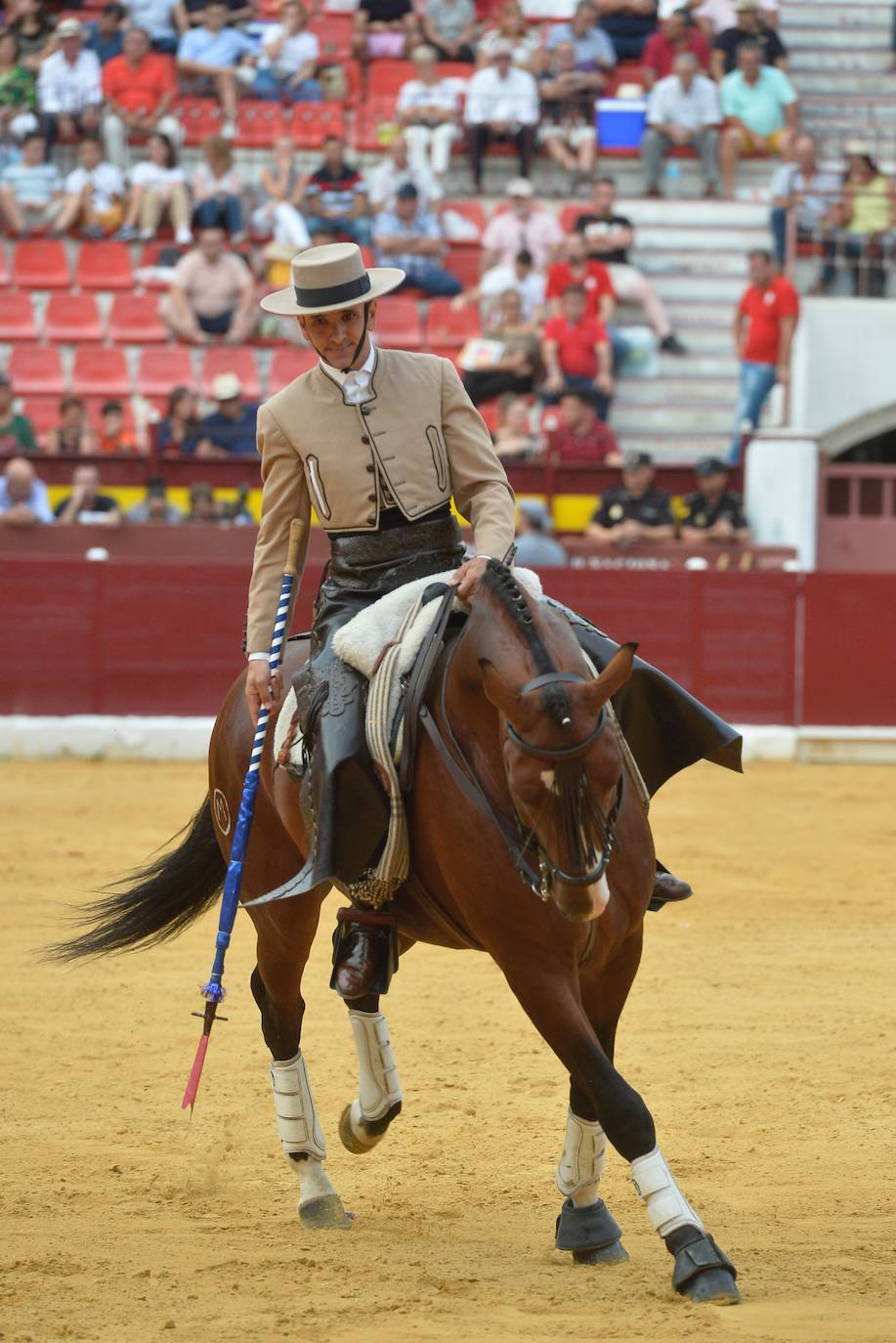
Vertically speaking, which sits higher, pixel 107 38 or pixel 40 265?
pixel 107 38

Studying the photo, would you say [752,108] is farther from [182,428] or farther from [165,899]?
[165,899]

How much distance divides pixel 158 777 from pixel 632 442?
562 centimetres

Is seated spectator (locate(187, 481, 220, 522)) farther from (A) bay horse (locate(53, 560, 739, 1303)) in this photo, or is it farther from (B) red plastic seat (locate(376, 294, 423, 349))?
(A) bay horse (locate(53, 560, 739, 1303))

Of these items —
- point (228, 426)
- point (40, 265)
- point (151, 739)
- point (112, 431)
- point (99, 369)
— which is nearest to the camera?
point (151, 739)

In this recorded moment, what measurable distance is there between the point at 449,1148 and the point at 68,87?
14.2 m

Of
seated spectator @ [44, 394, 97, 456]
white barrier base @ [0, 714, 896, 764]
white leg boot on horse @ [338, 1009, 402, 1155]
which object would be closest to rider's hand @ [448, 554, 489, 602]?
white leg boot on horse @ [338, 1009, 402, 1155]

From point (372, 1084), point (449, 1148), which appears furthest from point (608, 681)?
point (449, 1148)

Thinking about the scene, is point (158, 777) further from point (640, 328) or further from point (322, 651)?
point (322, 651)

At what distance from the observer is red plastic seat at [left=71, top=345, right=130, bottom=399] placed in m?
15.7

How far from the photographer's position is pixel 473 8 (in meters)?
18.5

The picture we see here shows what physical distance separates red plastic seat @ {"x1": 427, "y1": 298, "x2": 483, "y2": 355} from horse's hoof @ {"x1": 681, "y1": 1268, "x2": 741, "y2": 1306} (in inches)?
498

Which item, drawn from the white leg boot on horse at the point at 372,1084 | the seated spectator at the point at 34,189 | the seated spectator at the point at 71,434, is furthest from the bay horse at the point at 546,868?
the seated spectator at the point at 34,189

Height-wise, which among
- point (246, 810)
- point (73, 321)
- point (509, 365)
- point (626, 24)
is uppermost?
point (626, 24)

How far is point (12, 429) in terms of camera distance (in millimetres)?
14281
